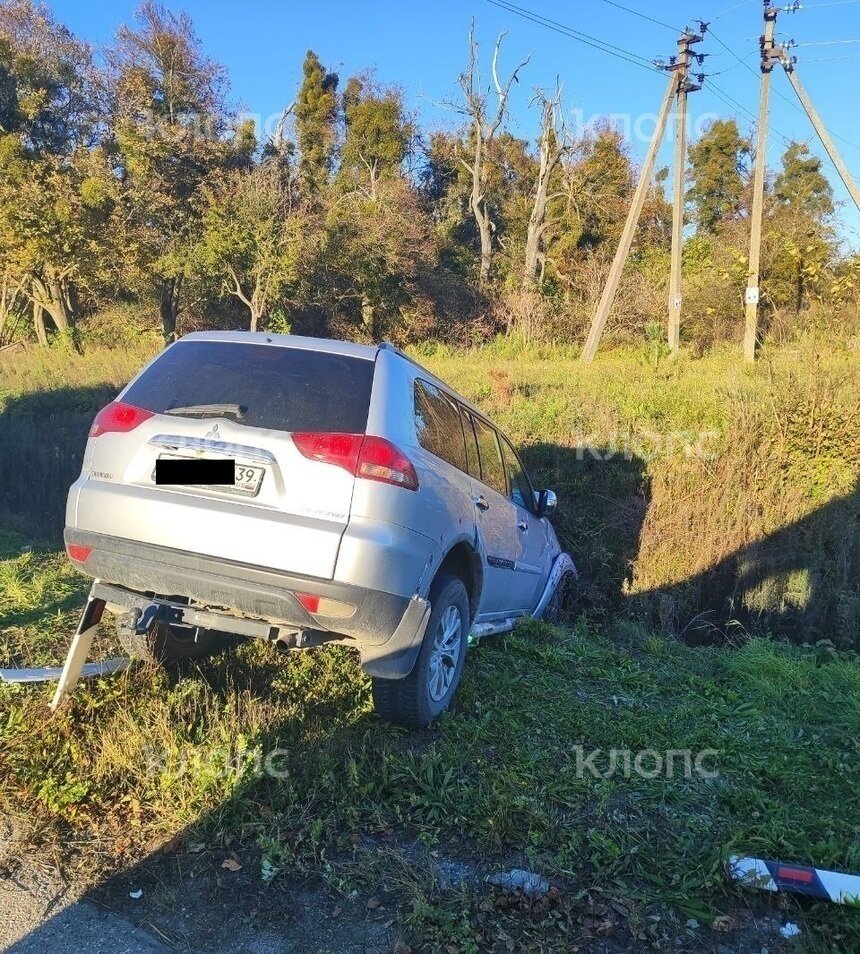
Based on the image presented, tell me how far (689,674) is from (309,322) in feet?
65.7

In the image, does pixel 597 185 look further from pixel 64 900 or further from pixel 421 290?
pixel 64 900

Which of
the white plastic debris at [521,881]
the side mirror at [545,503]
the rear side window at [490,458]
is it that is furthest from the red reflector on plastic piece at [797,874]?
the side mirror at [545,503]

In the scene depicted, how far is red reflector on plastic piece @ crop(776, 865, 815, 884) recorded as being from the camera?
8.64 feet

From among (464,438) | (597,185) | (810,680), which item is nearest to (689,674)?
(810,680)

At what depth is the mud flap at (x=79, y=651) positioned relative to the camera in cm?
339

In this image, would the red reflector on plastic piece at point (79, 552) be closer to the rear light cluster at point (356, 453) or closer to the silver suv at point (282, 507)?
the silver suv at point (282, 507)

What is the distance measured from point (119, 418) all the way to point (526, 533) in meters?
3.11

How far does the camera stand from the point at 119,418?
3.48m

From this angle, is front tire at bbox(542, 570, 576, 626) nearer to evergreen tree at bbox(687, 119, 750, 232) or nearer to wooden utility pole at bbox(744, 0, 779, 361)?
wooden utility pole at bbox(744, 0, 779, 361)

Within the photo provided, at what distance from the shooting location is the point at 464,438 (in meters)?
4.46

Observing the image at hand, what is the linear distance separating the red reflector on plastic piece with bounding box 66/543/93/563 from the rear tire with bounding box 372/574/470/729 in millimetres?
1466

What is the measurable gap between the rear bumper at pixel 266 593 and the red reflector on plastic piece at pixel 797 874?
5.28ft

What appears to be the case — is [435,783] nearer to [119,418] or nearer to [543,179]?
[119,418]

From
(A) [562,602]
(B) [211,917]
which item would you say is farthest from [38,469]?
(B) [211,917]
